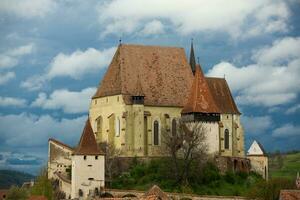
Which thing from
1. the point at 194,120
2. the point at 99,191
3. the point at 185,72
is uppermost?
the point at 185,72

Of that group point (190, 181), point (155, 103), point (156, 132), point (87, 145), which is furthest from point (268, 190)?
point (155, 103)

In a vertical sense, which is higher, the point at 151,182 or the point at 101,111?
the point at 101,111

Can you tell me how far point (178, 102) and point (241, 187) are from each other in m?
13.2

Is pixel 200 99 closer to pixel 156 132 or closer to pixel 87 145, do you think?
pixel 156 132

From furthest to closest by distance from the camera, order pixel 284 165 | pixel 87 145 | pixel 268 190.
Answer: pixel 284 165, pixel 87 145, pixel 268 190

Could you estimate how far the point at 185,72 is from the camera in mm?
93562

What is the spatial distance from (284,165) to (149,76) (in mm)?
65335

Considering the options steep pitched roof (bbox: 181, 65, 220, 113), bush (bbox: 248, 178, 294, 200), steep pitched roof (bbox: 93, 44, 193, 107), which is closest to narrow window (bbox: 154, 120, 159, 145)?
steep pitched roof (bbox: 93, 44, 193, 107)

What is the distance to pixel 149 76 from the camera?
90.9 m

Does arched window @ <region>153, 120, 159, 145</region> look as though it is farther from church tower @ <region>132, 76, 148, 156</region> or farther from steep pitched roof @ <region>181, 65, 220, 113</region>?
steep pitched roof @ <region>181, 65, 220, 113</region>

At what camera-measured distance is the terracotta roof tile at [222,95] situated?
305 feet

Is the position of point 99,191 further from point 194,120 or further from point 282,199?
point 282,199

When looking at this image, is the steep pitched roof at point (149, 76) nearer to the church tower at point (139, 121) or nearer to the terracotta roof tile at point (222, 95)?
the church tower at point (139, 121)

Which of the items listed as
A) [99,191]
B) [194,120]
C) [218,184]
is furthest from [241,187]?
[99,191]
